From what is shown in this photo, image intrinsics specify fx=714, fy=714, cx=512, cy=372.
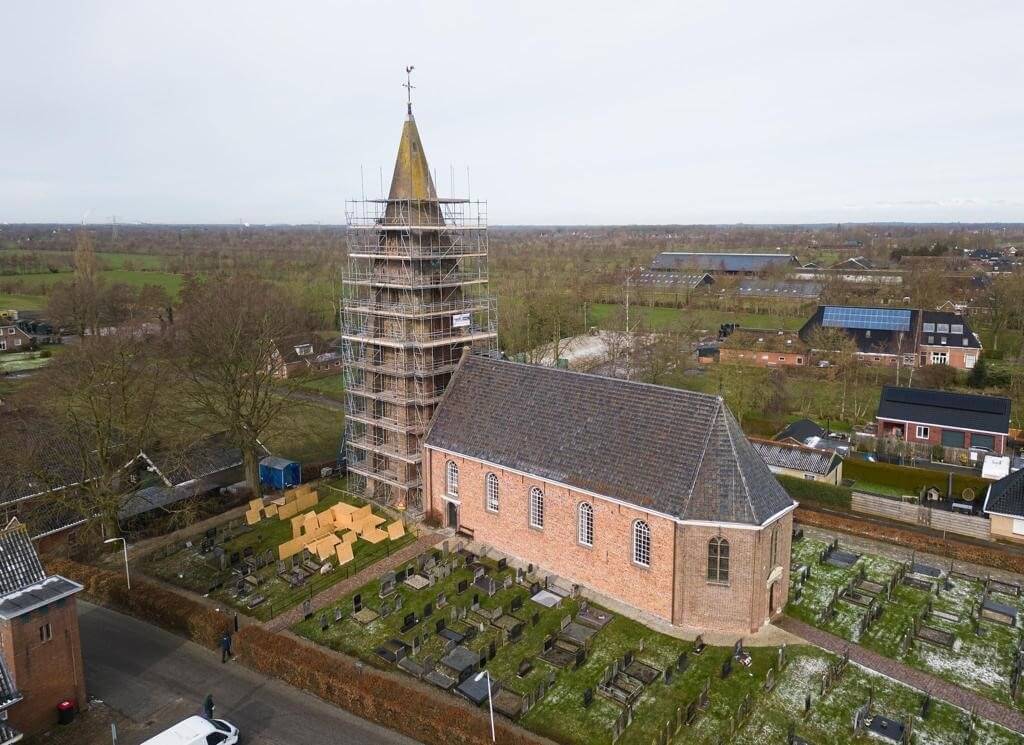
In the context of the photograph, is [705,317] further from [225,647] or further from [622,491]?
[225,647]

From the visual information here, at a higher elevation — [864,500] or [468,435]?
[468,435]

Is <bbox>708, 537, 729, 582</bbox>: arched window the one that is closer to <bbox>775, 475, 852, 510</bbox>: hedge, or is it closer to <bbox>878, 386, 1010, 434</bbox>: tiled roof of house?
<bbox>775, 475, 852, 510</bbox>: hedge

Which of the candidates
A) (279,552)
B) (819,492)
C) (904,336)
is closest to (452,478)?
(279,552)

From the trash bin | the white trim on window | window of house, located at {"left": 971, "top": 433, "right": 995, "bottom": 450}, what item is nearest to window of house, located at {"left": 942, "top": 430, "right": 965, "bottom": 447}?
window of house, located at {"left": 971, "top": 433, "right": 995, "bottom": 450}

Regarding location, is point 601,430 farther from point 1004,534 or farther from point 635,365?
point 635,365

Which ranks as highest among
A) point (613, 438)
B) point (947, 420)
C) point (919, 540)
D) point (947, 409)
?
point (613, 438)

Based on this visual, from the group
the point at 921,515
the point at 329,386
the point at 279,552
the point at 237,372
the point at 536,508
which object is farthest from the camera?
the point at 329,386

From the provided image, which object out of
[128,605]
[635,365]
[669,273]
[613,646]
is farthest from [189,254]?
[613,646]

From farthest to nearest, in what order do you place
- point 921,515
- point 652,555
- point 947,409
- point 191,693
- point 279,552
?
1. point 947,409
2. point 921,515
3. point 279,552
4. point 652,555
5. point 191,693

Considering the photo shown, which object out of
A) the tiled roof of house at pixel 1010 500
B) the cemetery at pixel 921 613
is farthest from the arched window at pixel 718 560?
the tiled roof of house at pixel 1010 500
